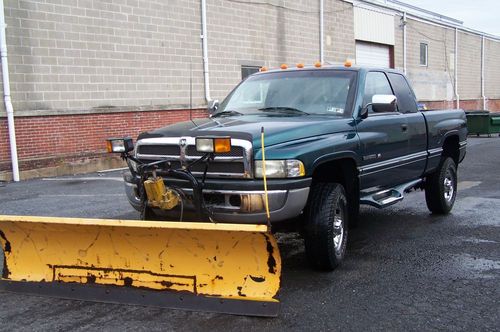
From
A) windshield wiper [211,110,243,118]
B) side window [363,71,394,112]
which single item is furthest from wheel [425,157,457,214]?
windshield wiper [211,110,243,118]

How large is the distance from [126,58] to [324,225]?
11434 mm

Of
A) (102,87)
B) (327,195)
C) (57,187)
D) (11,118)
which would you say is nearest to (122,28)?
(102,87)

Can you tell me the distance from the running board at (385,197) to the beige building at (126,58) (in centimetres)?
408

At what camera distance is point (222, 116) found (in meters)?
5.97

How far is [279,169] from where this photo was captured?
4.46m

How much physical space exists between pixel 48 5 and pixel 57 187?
15.6 ft

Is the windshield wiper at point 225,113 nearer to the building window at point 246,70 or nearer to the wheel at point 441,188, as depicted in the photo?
the wheel at point 441,188

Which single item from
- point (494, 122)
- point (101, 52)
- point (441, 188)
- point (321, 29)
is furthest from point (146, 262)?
point (494, 122)

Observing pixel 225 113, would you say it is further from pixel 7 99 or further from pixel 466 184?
pixel 7 99

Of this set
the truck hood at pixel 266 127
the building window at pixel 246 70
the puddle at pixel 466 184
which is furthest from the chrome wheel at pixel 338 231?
the building window at pixel 246 70

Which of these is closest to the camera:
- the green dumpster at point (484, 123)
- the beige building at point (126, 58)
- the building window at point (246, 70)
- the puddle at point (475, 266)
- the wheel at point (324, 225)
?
the wheel at point (324, 225)

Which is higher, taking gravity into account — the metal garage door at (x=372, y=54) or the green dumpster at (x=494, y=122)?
the metal garage door at (x=372, y=54)

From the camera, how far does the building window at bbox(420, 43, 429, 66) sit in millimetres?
31438

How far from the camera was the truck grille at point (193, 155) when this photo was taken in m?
4.45
